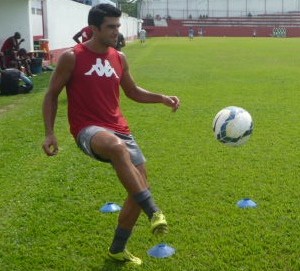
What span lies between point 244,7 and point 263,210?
88409mm

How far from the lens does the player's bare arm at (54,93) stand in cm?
373

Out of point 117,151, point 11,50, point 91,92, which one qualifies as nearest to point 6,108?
point 11,50

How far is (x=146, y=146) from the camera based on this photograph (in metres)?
7.96

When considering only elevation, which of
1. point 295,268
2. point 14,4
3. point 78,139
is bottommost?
point 295,268

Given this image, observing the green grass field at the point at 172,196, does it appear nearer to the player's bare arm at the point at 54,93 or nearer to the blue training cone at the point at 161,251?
the blue training cone at the point at 161,251

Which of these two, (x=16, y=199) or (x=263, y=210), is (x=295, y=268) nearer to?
(x=263, y=210)

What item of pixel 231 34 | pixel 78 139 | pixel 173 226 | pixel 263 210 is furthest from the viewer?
pixel 231 34

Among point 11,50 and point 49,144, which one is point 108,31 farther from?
point 11,50

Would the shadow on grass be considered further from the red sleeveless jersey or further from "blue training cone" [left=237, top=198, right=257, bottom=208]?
"blue training cone" [left=237, top=198, right=257, bottom=208]

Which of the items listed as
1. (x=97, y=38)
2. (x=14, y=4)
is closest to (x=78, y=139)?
(x=97, y=38)

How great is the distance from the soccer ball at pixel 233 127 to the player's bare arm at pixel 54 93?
5.86 feet

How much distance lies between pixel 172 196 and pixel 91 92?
2135 millimetres

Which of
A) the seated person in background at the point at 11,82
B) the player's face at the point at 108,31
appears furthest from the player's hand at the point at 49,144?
the seated person in background at the point at 11,82

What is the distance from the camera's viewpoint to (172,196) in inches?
219
